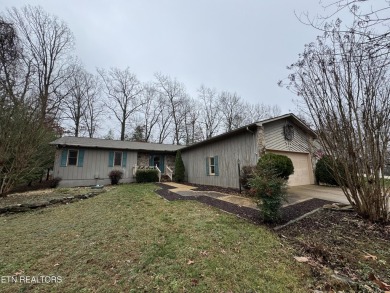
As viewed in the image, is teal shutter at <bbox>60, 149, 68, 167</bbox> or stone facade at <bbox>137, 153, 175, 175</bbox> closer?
teal shutter at <bbox>60, 149, 68, 167</bbox>

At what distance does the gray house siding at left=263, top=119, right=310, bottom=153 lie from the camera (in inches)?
387

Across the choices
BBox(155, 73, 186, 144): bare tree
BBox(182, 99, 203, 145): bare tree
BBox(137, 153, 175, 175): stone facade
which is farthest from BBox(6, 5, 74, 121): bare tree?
BBox(182, 99, 203, 145): bare tree

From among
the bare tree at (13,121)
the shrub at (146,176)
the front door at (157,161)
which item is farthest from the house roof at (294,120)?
the bare tree at (13,121)

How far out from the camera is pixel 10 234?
426 centimetres

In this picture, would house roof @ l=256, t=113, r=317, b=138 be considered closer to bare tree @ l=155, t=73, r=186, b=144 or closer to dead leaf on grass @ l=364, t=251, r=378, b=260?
dead leaf on grass @ l=364, t=251, r=378, b=260

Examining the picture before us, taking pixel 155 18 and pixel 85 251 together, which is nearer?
pixel 85 251

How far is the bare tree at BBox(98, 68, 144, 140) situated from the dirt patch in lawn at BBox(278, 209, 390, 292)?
78.6 feet

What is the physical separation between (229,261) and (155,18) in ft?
33.8

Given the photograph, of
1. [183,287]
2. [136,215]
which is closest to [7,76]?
[136,215]

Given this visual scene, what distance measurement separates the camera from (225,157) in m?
11.0

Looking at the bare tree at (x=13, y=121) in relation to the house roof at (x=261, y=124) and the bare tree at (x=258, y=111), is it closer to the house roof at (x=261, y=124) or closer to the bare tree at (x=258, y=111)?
the house roof at (x=261, y=124)

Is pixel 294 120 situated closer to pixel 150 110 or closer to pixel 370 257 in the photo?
pixel 370 257

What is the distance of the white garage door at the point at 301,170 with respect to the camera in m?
10.8

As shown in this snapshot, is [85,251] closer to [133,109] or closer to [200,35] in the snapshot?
[200,35]
